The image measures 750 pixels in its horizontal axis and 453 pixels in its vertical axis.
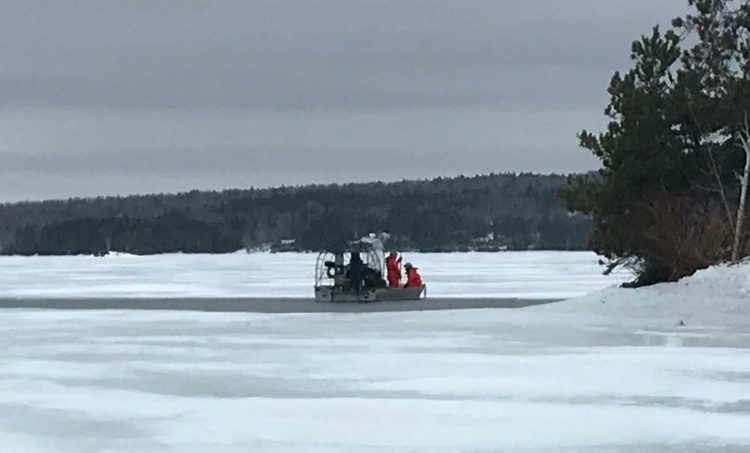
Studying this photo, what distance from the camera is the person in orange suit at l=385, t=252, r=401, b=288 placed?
3027cm

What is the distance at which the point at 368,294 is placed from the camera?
29.7 m

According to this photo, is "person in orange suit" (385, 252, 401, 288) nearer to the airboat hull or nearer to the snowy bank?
the airboat hull

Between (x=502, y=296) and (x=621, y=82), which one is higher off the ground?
(x=621, y=82)

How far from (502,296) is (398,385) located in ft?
58.9

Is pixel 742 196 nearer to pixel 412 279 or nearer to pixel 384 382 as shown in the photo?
pixel 412 279

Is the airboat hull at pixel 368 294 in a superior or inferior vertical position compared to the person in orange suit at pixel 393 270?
inferior

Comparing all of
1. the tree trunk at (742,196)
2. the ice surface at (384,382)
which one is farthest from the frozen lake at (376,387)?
the tree trunk at (742,196)

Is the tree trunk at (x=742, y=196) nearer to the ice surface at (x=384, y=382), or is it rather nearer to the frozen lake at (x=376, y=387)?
the ice surface at (x=384, y=382)

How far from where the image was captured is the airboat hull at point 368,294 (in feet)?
97.2

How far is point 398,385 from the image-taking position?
14562 mm

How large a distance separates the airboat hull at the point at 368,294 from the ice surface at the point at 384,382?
4883 mm

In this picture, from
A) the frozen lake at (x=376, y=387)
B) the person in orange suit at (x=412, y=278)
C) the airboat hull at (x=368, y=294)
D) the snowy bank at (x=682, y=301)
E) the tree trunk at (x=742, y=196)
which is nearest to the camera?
the frozen lake at (x=376, y=387)

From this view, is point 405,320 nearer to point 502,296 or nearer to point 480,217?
point 502,296

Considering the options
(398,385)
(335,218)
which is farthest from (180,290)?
(335,218)
